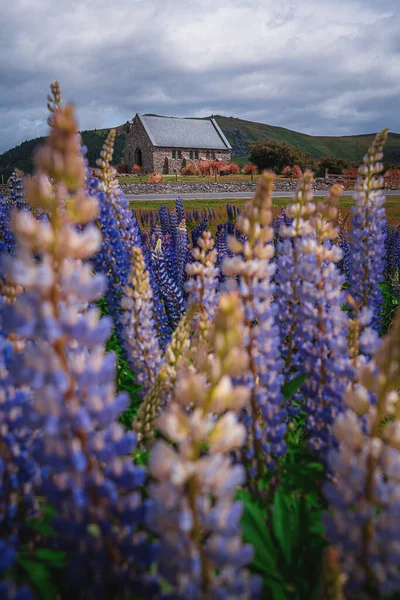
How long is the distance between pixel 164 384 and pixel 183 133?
2631 inches

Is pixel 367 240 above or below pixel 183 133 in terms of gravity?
below

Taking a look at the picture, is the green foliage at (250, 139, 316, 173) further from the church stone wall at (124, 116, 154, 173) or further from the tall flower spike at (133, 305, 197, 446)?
the tall flower spike at (133, 305, 197, 446)

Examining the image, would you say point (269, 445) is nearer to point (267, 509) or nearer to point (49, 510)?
point (267, 509)

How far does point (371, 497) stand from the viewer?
970 mm

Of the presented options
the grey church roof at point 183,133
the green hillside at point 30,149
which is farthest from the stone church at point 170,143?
the green hillside at point 30,149

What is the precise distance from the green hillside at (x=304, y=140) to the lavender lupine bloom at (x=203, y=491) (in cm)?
16642

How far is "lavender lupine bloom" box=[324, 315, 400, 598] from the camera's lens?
0.94 meters

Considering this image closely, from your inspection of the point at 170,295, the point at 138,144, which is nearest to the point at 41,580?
the point at 170,295

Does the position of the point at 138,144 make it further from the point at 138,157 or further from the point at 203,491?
the point at 203,491

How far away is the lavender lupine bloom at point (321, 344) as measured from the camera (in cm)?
169

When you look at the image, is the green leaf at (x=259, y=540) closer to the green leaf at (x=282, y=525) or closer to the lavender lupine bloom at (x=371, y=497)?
the green leaf at (x=282, y=525)

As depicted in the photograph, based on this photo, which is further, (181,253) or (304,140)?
(304,140)

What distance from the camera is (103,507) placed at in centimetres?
96

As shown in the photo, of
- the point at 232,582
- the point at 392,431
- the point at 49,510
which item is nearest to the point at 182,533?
the point at 232,582
